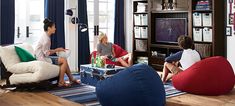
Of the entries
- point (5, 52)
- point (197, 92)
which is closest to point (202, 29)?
point (197, 92)

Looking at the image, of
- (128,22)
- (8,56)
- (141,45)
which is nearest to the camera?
(8,56)

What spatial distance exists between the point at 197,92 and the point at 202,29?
193 centimetres

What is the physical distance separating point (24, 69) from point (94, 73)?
3.71 ft

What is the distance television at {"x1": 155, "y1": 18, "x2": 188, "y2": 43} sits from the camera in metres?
7.02

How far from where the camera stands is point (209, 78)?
485 centimetres

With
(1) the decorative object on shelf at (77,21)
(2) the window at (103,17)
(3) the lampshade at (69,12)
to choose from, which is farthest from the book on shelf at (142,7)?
(3) the lampshade at (69,12)

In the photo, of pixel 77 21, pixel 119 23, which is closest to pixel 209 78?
pixel 77 21

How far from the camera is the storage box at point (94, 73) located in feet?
17.6

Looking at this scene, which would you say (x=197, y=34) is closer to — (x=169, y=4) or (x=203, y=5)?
(x=203, y=5)

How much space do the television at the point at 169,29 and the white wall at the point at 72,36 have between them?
1.86m

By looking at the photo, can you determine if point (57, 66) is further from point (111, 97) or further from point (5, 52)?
point (111, 97)

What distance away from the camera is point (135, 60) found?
27.1 ft

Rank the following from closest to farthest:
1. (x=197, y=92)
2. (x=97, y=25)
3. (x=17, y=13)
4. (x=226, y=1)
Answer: (x=197, y=92) < (x=226, y=1) < (x=17, y=13) < (x=97, y=25)

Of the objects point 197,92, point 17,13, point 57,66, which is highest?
point 17,13
